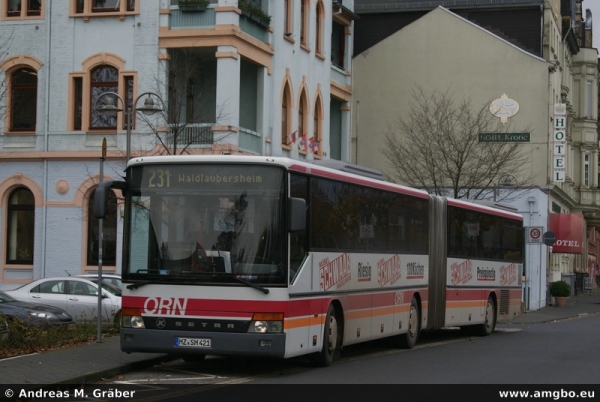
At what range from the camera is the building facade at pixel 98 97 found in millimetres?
33344

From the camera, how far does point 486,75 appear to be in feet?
158

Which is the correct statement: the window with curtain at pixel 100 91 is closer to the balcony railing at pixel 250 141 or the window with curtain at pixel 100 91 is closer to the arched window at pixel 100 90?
the arched window at pixel 100 90

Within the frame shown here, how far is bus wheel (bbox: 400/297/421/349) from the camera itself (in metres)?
20.6

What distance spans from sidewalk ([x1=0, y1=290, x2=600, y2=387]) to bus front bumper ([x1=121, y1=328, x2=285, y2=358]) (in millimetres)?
528

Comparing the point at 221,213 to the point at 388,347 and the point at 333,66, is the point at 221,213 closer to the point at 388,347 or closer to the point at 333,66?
the point at 388,347

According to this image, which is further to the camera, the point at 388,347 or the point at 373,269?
the point at 388,347

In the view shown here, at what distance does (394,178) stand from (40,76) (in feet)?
62.0

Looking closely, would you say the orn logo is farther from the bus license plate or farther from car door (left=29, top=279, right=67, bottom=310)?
car door (left=29, top=279, right=67, bottom=310)

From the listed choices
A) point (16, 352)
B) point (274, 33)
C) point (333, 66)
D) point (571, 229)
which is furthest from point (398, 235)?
point (571, 229)

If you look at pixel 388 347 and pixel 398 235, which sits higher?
pixel 398 235

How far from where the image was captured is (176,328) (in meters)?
14.8

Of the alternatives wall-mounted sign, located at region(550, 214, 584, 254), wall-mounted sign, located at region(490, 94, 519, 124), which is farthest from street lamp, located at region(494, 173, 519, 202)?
wall-mounted sign, located at region(550, 214, 584, 254)

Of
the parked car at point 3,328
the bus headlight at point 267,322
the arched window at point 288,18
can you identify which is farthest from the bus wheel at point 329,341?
the arched window at point 288,18

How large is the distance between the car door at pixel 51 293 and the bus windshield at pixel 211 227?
10.8 m
